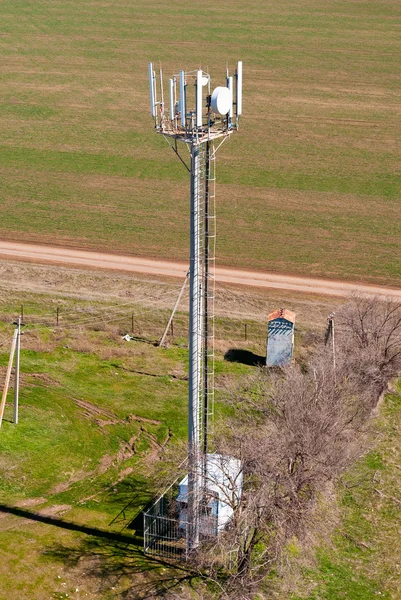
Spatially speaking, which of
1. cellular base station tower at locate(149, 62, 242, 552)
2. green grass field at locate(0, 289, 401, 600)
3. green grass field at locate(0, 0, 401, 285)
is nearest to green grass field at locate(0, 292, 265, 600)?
green grass field at locate(0, 289, 401, 600)

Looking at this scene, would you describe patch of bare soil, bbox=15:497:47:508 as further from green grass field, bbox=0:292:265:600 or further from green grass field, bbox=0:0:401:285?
green grass field, bbox=0:0:401:285

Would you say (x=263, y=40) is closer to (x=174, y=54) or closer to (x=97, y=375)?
(x=174, y=54)

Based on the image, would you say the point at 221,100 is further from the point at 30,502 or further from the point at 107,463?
the point at 30,502

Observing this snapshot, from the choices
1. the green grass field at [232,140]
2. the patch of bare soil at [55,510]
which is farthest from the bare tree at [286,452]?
the green grass field at [232,140]

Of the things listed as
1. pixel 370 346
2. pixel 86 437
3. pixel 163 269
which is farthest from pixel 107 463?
pixel 163 269

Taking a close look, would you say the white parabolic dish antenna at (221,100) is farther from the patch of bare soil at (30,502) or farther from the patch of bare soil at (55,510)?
the patch of bare soil at (30,502)

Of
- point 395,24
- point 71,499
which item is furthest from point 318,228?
point 395,24
